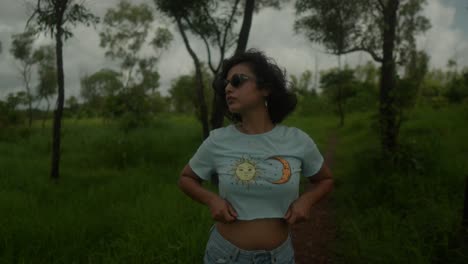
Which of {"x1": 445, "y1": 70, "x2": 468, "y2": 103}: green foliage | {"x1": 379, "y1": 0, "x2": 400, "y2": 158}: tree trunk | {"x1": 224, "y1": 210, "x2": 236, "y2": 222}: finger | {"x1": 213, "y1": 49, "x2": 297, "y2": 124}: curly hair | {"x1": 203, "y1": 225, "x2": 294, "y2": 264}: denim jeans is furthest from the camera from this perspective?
{"x1": 445, "y1": 70, "x2": 468, "y2": 103}: green foliage

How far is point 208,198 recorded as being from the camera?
1.41 m

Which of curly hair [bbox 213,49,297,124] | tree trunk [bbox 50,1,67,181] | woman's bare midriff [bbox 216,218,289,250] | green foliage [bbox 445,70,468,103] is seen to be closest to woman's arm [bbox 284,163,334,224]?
woman's bare midriff [bbox 216,218,289,250]

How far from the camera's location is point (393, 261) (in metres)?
3.19

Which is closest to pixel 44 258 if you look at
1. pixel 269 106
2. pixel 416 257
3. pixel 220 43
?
pixel 269 106

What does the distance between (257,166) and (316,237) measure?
3522mm

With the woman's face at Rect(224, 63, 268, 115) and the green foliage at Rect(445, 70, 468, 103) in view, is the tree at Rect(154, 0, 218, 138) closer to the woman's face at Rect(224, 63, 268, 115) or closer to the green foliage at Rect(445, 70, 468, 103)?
the woman's face at Rect(224, 63, 268, 115)

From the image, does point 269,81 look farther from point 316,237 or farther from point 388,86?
point 388,86

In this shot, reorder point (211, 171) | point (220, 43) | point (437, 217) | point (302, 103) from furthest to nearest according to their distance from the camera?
point (302, 103) → point (220, 43) → point (437, 217) → point (211, 171)

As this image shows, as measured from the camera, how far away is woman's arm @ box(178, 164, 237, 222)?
53.1 inches

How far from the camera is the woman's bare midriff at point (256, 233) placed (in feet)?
4.66

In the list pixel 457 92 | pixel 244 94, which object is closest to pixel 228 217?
pixel 244 94

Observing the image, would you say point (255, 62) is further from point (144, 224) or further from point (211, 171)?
point (144, 224)

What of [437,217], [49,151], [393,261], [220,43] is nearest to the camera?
[393,261]

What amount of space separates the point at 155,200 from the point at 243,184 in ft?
12.2
